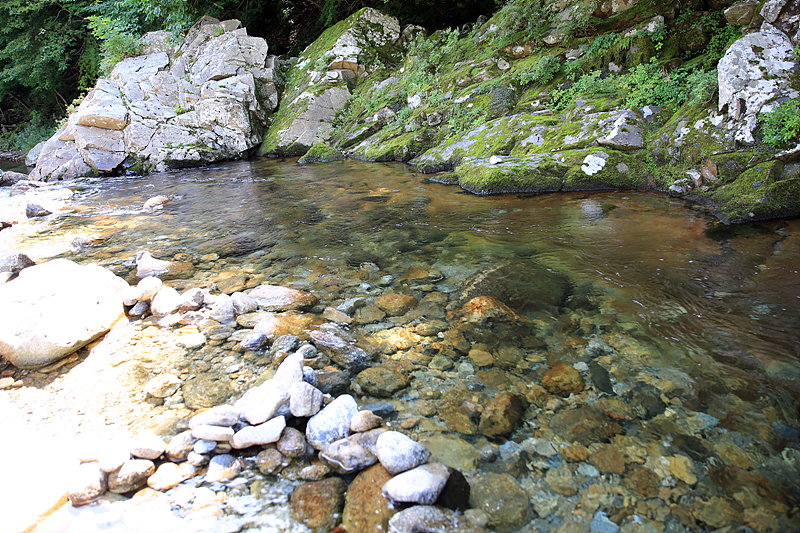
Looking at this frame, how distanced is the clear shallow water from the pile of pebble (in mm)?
489

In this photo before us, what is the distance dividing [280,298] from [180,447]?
5.51 feet

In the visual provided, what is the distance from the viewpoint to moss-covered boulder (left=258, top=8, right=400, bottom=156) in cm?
A: 1360

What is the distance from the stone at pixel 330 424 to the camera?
204 centimetres

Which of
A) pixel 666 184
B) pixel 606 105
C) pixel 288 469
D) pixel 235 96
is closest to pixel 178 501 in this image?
pixel 288 469

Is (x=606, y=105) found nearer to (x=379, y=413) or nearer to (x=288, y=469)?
(x=379, y=413)

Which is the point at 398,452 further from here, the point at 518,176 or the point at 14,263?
the point at 518,176

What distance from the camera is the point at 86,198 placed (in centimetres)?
910

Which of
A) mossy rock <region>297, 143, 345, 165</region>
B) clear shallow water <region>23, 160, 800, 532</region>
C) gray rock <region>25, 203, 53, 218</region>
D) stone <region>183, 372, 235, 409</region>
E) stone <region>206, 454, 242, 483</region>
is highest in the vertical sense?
gray rock <region>25, 203, 53, 218</region>

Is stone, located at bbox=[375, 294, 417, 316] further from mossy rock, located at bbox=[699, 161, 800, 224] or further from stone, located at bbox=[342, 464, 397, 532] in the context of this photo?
mossy rock, located at bbox=[699, 161, 800, 224]

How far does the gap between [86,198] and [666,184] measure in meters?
11.8

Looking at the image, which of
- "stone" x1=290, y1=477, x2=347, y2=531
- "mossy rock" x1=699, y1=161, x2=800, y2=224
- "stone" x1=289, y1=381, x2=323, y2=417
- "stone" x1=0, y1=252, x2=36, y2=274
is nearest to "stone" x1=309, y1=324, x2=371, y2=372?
"stone" x1=289, y1=381, x2=323, y2=417

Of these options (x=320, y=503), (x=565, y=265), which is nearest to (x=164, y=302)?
(x=320, y=503)

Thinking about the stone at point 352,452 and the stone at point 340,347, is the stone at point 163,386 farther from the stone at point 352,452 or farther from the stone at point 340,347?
the stone at point 352,452

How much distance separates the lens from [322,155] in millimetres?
11617
